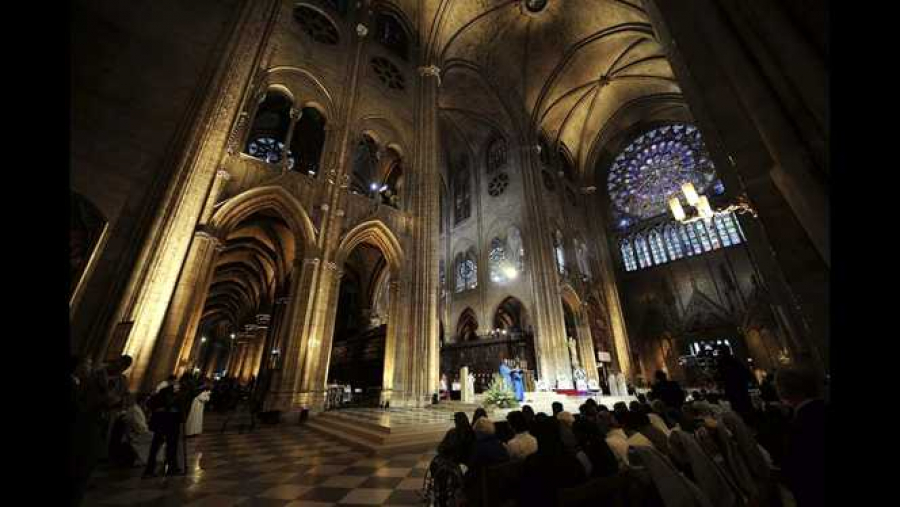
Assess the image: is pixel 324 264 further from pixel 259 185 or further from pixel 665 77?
pixel 665 77

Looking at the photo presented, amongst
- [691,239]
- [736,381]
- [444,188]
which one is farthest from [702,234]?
[736,381]

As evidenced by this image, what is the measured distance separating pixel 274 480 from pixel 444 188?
2083 centimetres

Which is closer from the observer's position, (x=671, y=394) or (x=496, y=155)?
(x=671, y=394)

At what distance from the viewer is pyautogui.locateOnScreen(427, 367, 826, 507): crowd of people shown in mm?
1425

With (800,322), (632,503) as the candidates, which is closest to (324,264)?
(632,503)

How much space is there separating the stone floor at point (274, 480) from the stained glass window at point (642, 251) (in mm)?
21612

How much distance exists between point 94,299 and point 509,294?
1458 cm

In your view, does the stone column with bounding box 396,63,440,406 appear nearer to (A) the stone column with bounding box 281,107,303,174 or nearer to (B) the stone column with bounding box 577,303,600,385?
(A) the stone column with bounding box 281,107,303,174

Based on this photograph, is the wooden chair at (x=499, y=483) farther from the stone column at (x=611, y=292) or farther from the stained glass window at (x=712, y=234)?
the stained glass window at (x=712, y=234)

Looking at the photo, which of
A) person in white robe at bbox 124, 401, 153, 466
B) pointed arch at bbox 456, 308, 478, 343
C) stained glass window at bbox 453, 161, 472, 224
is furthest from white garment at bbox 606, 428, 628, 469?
stained glass window at bbox 453, 161, 472, 224

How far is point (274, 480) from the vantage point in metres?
3.32

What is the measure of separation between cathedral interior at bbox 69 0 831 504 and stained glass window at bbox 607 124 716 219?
144 millimetres

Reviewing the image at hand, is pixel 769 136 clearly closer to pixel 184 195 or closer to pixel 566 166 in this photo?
pixel 184 195

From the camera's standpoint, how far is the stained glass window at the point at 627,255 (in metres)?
21.8
